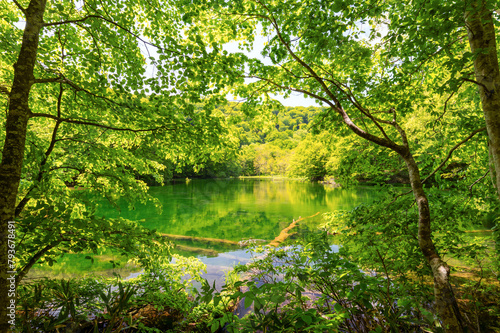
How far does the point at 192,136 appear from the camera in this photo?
9.37ft

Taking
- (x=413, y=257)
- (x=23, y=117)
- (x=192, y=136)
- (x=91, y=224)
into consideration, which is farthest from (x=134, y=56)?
(x=413, y=257)

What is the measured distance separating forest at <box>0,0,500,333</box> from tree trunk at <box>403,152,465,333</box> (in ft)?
0.04

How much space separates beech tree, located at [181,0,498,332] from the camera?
6.98 ft

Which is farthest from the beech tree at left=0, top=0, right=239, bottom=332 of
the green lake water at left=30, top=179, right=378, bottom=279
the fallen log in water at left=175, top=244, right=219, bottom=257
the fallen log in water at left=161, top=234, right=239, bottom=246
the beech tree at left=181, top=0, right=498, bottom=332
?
the fallen log in water at left=161, top=234, right=239, bottom=246

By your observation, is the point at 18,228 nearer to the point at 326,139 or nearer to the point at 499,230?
the point at 326,139

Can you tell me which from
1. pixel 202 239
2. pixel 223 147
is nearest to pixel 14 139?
pixel 223 147

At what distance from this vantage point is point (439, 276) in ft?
7.68

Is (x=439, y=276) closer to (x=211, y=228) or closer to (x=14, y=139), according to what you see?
(x=14, y=139)

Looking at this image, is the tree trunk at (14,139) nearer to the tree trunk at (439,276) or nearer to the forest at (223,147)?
the forest at (223,147)

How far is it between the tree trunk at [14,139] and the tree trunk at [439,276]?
368 centimetres

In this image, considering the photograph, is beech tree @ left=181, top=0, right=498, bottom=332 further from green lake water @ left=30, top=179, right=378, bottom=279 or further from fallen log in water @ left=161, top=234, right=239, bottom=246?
fallen log in water @ left=161, top=234, right=239, bottom=246

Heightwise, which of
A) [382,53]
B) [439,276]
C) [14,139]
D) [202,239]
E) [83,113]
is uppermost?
[382,53]

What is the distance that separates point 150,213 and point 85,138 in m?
13.6

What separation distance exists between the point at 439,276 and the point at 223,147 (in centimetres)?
296
